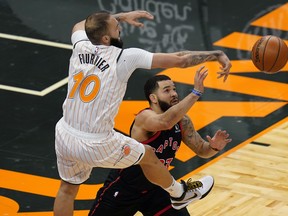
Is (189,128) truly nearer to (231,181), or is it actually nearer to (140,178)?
(140,178)

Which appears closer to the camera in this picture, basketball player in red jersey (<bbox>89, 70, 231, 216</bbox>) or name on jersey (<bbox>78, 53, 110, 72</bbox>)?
name on jersey (<bbox>78, 53, 110, 72</bbox>)

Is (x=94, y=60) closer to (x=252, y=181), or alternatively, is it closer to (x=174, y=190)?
(x=174, y=190)

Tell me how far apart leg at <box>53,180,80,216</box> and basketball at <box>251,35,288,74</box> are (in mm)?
2620

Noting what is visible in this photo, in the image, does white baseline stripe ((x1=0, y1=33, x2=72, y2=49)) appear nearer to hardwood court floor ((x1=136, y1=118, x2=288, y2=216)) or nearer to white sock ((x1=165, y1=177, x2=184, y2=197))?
hardwood court floor ((x1=136, y1=118, x2=288, y2=216))

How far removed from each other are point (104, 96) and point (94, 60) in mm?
367

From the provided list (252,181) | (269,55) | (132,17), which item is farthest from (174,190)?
(252,181)

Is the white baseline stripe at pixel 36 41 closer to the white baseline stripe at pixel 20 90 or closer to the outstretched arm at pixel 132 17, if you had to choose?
the white baseline stripe at pixel 20 90

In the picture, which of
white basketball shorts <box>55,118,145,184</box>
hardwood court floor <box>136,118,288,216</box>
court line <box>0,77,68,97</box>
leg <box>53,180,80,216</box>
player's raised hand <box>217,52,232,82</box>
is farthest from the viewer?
court line <box>0,77,68,97</box>

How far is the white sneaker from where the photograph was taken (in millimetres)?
11273

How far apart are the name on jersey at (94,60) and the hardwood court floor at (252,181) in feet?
8.11

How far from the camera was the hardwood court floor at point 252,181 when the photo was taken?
1273 centimetres

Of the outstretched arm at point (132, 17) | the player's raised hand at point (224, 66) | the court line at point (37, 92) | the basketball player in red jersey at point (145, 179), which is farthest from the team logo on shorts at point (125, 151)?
the court line at point (37, 92)

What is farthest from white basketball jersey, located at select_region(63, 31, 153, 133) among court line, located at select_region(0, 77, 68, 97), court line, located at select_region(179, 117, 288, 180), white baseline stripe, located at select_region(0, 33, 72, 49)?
white baseline stripe, located at select_region(0, 33, 72, 49)

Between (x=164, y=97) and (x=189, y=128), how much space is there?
18.3 inches
